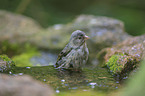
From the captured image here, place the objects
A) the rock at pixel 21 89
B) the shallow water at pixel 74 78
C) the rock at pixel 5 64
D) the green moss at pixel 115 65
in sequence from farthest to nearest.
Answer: the green moss at pixel 115 65 → the rock at pixel 5 64 → the shallow water at pixel 74 78 → the rock at pixel 21 89

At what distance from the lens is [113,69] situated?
13.5 feet

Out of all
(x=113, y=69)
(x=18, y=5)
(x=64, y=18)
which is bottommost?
(x=113, y=69)

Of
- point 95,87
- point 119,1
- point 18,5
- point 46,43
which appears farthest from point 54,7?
point 95,87

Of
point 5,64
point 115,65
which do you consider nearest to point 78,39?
point 115,65

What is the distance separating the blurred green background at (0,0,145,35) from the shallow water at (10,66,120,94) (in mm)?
6294

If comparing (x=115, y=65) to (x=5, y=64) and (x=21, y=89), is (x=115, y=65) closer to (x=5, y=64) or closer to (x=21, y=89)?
(x=5, y=64)

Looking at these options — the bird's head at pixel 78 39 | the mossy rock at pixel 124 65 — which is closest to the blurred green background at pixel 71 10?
the bird's head at pixel 78 39

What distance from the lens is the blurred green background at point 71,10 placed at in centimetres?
1020

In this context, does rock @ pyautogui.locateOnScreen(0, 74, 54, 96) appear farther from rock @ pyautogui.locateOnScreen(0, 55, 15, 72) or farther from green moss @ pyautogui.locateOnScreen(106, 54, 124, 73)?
green moss @ pyautogui.locateOnScreen(106, 54, 124, 73)

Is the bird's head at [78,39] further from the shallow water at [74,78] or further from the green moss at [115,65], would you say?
the green moss at [115,65]

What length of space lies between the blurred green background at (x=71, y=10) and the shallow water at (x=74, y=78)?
6.29 metres

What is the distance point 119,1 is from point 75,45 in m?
8.18

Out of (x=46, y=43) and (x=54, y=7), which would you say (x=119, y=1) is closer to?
(x=54, y=7)

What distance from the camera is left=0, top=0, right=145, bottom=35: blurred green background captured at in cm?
1020
